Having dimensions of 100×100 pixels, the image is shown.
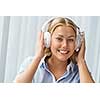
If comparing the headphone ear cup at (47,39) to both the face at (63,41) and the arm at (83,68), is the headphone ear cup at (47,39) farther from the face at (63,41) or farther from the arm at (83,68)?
the arm at (83,68)

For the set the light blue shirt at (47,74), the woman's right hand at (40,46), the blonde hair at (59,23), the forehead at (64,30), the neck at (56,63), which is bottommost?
the light blue shirt at (47,74)

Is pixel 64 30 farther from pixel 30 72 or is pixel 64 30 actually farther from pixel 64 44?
pixel 30 72

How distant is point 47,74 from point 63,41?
0.60ft

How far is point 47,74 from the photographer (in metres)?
1.49

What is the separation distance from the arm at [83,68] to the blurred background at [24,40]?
0.02m

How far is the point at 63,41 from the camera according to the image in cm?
147

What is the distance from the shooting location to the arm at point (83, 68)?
1.46m

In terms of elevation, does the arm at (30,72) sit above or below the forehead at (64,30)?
below

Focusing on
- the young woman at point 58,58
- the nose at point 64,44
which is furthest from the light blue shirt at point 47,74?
the nose at point 64,44

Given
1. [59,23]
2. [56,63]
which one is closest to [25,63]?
[56,63]

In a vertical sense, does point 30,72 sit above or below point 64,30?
below

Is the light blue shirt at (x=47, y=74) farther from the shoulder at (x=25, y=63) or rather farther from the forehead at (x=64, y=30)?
the forehead at (x=64, y=30)

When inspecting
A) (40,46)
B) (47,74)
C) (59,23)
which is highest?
(59,23)
